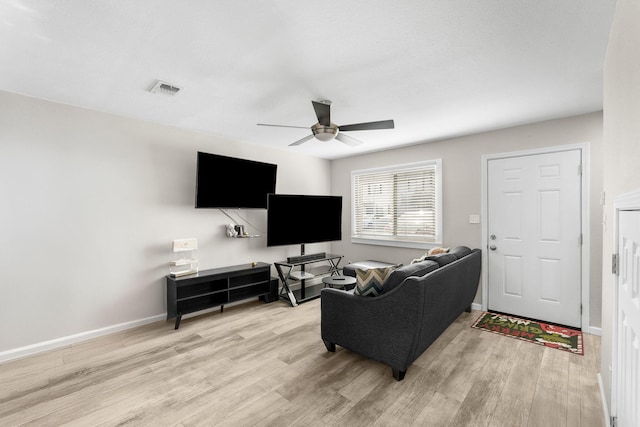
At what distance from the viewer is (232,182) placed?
12.8 ft

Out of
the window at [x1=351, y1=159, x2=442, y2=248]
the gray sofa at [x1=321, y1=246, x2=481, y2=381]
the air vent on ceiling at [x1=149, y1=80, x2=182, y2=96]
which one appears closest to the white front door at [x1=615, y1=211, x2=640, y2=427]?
the gray sofa at [x1=321, y1=246, x2=481, y2=381]

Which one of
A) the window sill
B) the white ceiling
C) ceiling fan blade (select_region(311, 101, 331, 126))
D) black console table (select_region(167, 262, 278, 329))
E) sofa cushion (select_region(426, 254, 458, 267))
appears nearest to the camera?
the white ceiling

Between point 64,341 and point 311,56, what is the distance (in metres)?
3.69

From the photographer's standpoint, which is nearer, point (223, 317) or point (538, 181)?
point (538, 181)

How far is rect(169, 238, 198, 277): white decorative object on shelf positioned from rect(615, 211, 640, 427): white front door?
12.4 ft

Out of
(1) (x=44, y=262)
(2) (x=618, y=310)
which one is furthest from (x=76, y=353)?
Answer: (2) (x=618, y=310)

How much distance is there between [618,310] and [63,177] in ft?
14.9

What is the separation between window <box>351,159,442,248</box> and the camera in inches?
174

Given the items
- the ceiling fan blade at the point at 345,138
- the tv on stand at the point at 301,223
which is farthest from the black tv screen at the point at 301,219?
the ceiling fan blade at the point at 345,138

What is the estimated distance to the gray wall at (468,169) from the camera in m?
3.15

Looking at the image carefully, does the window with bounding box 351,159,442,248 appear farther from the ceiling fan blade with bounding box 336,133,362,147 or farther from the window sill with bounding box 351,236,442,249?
the ceiling fan blade with bounding box 336,133,362,147

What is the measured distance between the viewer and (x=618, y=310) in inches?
57.0

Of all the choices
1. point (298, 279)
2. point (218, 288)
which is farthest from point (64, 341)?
point (298, 279)

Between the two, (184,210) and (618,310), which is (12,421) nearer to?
(184,210)
